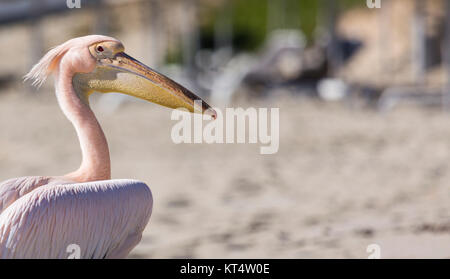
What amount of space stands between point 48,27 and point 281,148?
2049cm

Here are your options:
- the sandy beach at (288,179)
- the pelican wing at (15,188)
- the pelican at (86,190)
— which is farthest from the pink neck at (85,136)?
the sandy beach at (288,179)

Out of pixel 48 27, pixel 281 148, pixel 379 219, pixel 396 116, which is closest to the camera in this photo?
pixel 379 219

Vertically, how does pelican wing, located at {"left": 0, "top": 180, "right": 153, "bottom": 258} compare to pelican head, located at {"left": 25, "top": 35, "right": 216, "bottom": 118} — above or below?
below

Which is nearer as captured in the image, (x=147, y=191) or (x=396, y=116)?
(x=147, y=191)

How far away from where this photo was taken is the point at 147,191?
2801 mm

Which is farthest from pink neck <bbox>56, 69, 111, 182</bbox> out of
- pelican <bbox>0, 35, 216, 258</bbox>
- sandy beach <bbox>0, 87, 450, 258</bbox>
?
sandy beach <bbox>0, 87, 450, 258</bbox>

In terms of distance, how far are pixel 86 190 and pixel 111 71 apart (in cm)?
61

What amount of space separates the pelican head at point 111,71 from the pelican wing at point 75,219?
0.43 m

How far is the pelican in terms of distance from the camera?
102 inches

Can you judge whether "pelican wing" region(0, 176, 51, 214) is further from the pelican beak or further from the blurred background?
the blurred background

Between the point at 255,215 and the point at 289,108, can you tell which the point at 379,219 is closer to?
the point at 255,215
